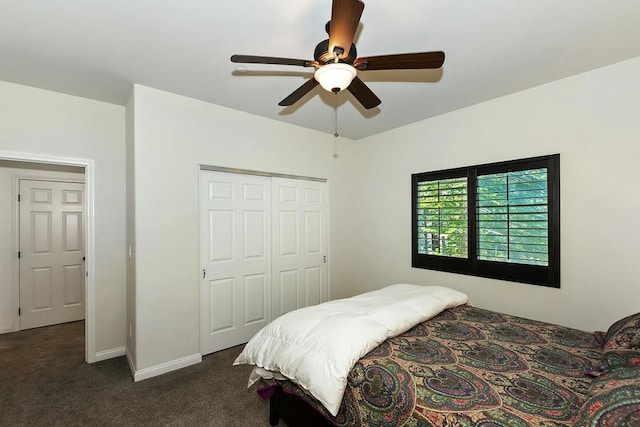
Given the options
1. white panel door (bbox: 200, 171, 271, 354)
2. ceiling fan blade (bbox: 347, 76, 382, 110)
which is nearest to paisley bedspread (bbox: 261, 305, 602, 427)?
white panel door (bbox: 200, 171, 271, 354)

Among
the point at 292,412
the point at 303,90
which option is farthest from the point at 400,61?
the point at 292,412

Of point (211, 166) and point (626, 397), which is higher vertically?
point (211, 166)

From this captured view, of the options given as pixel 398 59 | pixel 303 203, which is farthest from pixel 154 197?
pixel 398 59

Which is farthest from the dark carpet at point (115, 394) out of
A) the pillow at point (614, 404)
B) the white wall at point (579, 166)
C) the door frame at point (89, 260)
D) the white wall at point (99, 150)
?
the white wall at point (579, 166)

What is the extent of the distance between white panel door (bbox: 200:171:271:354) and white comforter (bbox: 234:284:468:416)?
1.32 meters

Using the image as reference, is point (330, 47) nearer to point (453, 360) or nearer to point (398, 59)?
point (398, 59)

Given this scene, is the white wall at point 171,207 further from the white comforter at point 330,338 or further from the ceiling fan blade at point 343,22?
the ceiling fan blade at point 343,22

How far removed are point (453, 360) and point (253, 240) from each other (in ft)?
8.07

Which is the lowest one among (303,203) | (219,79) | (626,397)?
(626,397)

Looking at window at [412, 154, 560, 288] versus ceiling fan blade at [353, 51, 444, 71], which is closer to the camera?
ceiling fan blade at [353, 51, 444, 71]

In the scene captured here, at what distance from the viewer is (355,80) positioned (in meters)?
1.85

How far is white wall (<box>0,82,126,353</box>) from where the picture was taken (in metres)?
2.72

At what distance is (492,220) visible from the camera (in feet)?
9.84

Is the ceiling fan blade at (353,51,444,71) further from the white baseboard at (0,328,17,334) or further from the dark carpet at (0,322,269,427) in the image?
the white baseboard at (0,328,17,334)
